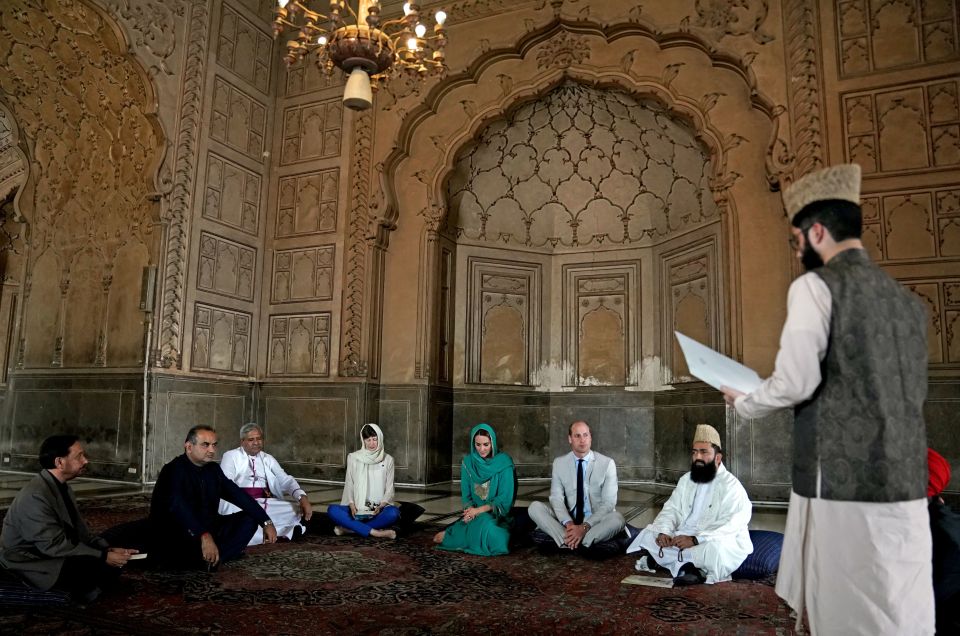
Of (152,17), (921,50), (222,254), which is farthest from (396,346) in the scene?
(921,50)

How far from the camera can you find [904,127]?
6.29 meters

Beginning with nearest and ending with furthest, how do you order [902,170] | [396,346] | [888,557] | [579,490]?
[888,557] → [579,490] → [902,170] → [396,346]

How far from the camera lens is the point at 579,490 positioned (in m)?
4.39

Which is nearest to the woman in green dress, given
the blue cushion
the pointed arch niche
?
the blue cushion

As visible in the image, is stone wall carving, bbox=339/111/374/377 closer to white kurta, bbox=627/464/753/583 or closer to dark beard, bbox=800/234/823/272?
white kurta, bbox=627/464/753/583

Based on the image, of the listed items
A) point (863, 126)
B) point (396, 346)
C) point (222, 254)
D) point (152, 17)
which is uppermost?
point (152, 17)

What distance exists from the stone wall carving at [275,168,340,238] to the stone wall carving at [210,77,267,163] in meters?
0.58

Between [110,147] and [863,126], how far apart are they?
8136 millimetres

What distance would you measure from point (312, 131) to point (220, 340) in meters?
2.89

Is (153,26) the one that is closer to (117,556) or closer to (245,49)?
(245,49)

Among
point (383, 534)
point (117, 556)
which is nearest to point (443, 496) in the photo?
point (383, 534)

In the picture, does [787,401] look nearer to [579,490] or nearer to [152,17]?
[579,490]

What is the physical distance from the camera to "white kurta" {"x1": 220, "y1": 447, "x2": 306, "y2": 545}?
184 inches

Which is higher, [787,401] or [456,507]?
[787,401]
